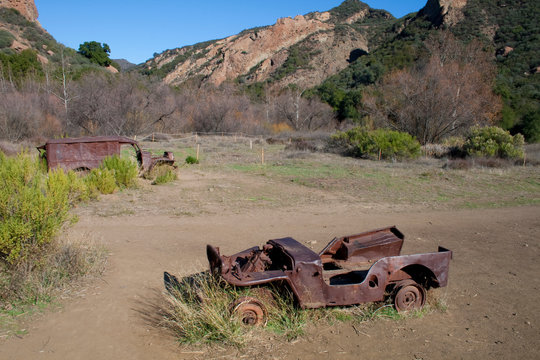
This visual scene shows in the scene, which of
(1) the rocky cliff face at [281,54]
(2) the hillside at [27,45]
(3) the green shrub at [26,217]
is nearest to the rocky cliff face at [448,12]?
(1) the rocky cliff face at [281,54]

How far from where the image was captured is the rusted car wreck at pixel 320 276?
368 cm

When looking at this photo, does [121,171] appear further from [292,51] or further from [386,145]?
[292,51]

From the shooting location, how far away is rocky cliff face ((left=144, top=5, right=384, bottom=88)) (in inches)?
2736

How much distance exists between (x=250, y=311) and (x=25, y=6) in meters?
70.9

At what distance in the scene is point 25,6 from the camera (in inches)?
2295

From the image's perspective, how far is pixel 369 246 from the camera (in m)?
4.81

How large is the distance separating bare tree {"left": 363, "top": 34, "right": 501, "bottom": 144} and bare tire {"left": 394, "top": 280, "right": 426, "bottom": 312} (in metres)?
25.8

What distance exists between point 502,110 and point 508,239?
31.2m

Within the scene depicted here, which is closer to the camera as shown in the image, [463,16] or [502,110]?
[502,110]

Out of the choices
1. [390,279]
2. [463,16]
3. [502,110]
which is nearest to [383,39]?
[463,16]

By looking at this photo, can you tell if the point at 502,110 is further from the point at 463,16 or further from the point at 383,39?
the point at 383,39

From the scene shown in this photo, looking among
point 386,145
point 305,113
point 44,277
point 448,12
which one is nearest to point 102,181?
point 44,277

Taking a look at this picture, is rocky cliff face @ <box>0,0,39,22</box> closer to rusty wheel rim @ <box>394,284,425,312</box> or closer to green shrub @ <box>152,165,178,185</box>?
green shrub @ <box>152,165,178,185</box>

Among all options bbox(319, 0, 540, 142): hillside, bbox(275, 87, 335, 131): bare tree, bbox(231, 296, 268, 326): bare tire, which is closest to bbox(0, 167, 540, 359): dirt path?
bbox(231, 296, 268, 326): bare tire
